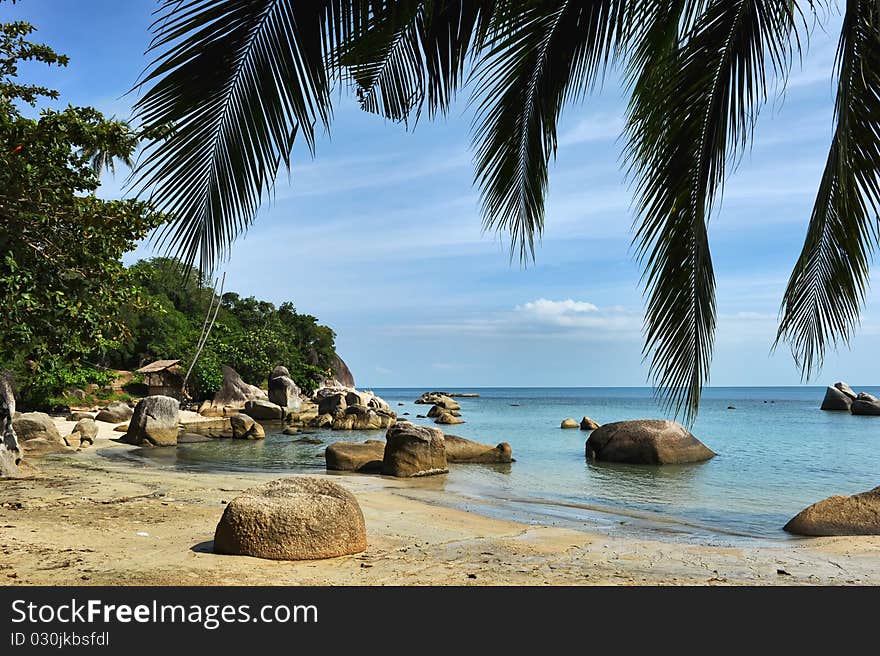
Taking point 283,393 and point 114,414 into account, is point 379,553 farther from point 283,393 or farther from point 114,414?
point 283,393

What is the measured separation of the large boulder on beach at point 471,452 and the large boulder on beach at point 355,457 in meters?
2.67

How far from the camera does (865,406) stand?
5397cm

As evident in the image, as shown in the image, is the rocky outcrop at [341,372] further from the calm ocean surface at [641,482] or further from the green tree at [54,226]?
the green tree at [54,226]

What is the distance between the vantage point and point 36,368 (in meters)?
8.52

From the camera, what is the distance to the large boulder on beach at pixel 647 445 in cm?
2019

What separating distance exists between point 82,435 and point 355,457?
31.4ft

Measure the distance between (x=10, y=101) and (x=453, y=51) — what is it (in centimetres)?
586

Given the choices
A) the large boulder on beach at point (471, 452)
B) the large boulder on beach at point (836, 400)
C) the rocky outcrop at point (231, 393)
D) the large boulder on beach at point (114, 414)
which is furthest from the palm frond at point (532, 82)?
the large boulder on beach at point (836, 400)

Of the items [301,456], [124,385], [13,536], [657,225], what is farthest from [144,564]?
[124,385]

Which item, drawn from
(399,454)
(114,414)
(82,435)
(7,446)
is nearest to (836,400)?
(399,454)

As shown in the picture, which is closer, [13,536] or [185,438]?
[13,536]

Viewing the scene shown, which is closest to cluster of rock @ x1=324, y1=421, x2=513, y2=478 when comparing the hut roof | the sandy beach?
the sandy beach
